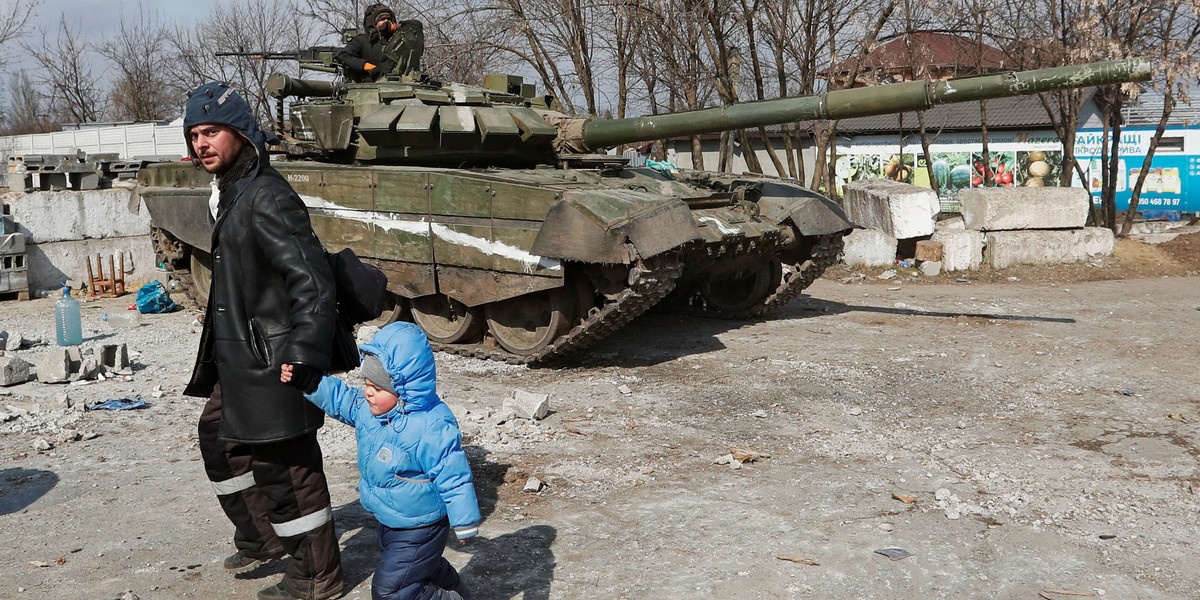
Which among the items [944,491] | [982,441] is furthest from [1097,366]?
[944,491]

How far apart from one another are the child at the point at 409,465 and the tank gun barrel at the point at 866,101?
5.70 m

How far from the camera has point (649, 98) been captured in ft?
72.4

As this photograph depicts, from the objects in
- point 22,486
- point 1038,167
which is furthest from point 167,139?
point 22,486

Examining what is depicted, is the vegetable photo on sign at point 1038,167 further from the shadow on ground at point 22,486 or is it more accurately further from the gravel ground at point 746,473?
the shadow on ground at point 22,486

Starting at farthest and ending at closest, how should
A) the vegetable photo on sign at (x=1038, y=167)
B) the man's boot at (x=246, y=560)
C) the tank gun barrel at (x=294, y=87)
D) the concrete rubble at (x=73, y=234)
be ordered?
the vegetable photo on sign at (x=1038, y=167), the concrete rubble at (x=73, y=234), the tank gun barrel at (x=294, y=87), the man's boot at (x=246, y=560)

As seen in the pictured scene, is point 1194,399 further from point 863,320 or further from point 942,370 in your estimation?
point 863,320

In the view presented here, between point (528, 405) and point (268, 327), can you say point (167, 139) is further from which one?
point (268, 327)

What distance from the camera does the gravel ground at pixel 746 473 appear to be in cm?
423

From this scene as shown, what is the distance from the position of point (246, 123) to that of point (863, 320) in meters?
7.75

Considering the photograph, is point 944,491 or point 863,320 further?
point 863,320

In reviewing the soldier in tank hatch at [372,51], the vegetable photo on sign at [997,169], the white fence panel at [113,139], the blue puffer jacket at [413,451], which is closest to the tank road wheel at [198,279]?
the soldier in tank hatch at [372,51]

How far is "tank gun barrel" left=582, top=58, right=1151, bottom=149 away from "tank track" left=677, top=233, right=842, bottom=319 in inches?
51.6

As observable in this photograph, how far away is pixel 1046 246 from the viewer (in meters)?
14.2

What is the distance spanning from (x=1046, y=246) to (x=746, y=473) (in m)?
10.2
